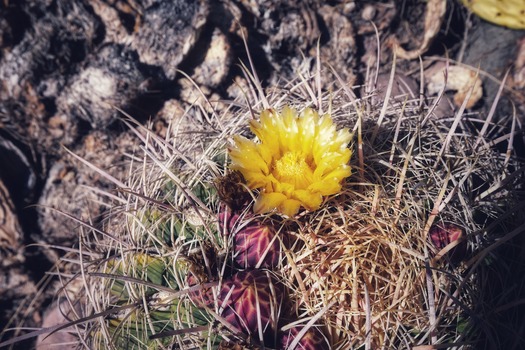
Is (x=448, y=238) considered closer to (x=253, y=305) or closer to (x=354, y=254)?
(x=354, y=254)

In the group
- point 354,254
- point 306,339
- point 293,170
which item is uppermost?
point 293,170

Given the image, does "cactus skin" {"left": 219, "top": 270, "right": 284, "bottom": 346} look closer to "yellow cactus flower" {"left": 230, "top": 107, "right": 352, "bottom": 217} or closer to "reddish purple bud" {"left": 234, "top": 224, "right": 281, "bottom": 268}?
"reddish purple bud" {"left": 234, "top": 224, "right": 281, "bottom": 268}

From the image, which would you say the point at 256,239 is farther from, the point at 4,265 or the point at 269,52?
the point at 4,265

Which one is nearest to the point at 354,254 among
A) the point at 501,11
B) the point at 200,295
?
the point at 200,295

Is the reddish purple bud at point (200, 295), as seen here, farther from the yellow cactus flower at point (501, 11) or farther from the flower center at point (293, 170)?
the yellow cactus flower at point (501, 11)

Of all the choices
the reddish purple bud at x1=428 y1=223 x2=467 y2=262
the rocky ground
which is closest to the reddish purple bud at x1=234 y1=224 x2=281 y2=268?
the reddish purple bud at x1=428 y1=223 x2=467 y2=262

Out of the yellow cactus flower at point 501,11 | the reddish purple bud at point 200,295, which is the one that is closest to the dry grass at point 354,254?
the reddish purple bud at point 200,295
